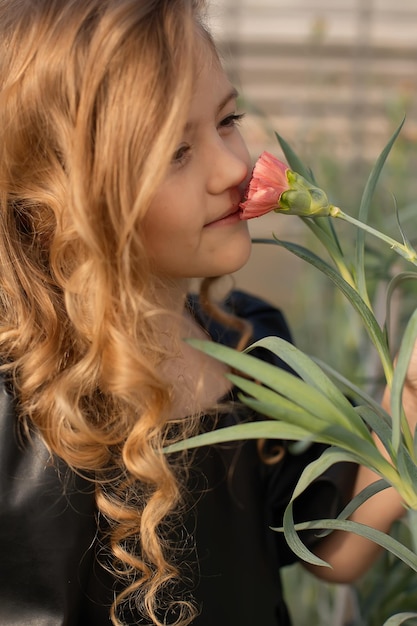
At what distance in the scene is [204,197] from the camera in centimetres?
81

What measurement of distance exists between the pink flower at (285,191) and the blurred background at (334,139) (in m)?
0.32

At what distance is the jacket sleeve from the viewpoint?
2.78 ft

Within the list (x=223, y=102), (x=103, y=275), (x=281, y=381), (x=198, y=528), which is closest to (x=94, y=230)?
(x=103, y=275)

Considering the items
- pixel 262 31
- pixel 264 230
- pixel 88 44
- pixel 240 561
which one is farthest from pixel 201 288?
pixel 262 31

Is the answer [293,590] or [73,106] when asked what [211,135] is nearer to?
[73,106]

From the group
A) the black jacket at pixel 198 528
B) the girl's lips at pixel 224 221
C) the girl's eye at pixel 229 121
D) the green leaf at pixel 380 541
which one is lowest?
the black jacket at pixel 198 528

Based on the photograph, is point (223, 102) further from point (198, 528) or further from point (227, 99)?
point (198, 528)

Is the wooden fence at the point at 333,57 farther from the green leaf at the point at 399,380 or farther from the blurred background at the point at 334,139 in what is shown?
the green leaf at the point at 399,380

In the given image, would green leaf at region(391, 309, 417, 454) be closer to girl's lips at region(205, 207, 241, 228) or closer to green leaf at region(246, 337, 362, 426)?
green leaf at region(246, 337, 362, 426)

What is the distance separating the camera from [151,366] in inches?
31.7

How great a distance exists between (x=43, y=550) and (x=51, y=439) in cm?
11

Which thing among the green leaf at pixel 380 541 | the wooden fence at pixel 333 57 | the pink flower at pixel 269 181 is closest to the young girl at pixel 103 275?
the pink flower at pixel 269 181

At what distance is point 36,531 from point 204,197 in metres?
0.36

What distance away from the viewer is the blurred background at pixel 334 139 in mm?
1293
